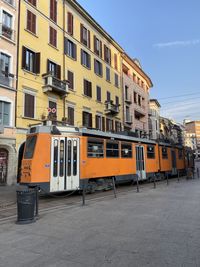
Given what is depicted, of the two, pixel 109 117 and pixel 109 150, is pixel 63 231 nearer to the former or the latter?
pixel 109 150

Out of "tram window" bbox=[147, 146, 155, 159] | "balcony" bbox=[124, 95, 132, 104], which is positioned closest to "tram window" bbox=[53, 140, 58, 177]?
"tram window" bbox=[147, 146, 155, 159]

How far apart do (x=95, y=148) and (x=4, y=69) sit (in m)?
10.0

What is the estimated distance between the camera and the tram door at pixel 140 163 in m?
19.0

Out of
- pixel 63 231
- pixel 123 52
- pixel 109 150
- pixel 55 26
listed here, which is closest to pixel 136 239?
pixel 63 231

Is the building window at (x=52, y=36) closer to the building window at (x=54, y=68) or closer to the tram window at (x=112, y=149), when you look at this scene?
the building window at (x=54, y=68)

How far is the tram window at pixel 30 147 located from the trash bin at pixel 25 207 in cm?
449

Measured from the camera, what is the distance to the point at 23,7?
2186cm

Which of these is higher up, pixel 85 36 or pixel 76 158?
pixel 85 36

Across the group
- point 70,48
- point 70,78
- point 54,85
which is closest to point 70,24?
point 70,48

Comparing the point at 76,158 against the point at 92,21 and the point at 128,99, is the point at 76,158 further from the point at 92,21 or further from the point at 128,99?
the point at 128,99

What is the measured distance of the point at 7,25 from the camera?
20391 millimetres

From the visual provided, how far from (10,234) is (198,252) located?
430 centimetres

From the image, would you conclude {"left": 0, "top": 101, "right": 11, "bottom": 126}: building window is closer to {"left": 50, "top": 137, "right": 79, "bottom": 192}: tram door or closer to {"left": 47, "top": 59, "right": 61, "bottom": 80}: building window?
{"left": 47, "top": 59, "right": 61, "bottom": 80}: building window

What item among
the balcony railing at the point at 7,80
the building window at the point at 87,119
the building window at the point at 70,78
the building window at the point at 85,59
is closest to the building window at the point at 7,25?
the balcony railing at the point at 7,80
